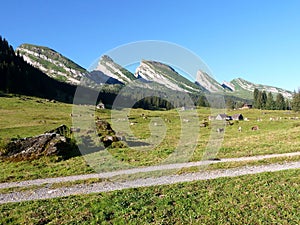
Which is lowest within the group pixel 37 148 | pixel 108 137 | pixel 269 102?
pixel 37 148

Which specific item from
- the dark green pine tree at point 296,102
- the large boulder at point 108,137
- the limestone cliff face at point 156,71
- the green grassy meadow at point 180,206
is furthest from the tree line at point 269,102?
the green grassy meadow at point 180,206

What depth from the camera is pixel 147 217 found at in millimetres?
11172

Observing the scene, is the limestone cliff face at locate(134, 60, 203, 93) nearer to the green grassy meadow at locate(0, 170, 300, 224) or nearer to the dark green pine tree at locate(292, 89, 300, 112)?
the green grassy meadow at locate(0, 170, 300, 224)

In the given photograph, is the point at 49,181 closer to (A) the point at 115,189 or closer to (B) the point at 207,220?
(A) the point at 115,189

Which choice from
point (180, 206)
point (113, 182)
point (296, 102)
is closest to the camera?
point (180, 206)

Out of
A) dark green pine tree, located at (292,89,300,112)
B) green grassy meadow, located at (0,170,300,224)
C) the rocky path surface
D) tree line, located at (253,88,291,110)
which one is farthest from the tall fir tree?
green grassy meadow, located at (0,170,300,224)

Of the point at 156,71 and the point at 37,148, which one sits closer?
the point at 156,71

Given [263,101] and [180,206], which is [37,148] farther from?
[263,101]

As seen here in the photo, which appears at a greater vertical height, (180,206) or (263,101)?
(263,101)

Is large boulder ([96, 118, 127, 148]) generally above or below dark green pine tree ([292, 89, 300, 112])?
below

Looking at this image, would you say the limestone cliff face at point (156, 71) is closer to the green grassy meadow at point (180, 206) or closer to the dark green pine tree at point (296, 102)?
the green grassy meadow at point (180, 206)

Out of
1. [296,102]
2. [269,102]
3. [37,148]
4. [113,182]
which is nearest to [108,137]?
[37,148]

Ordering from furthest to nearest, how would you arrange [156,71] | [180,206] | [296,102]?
[296,102] → [156,71] → [180,206]

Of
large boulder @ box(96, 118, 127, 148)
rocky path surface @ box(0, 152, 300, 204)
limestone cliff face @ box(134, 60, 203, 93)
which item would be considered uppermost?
limestone cliff face @ box(134, 60, 203, 93)
